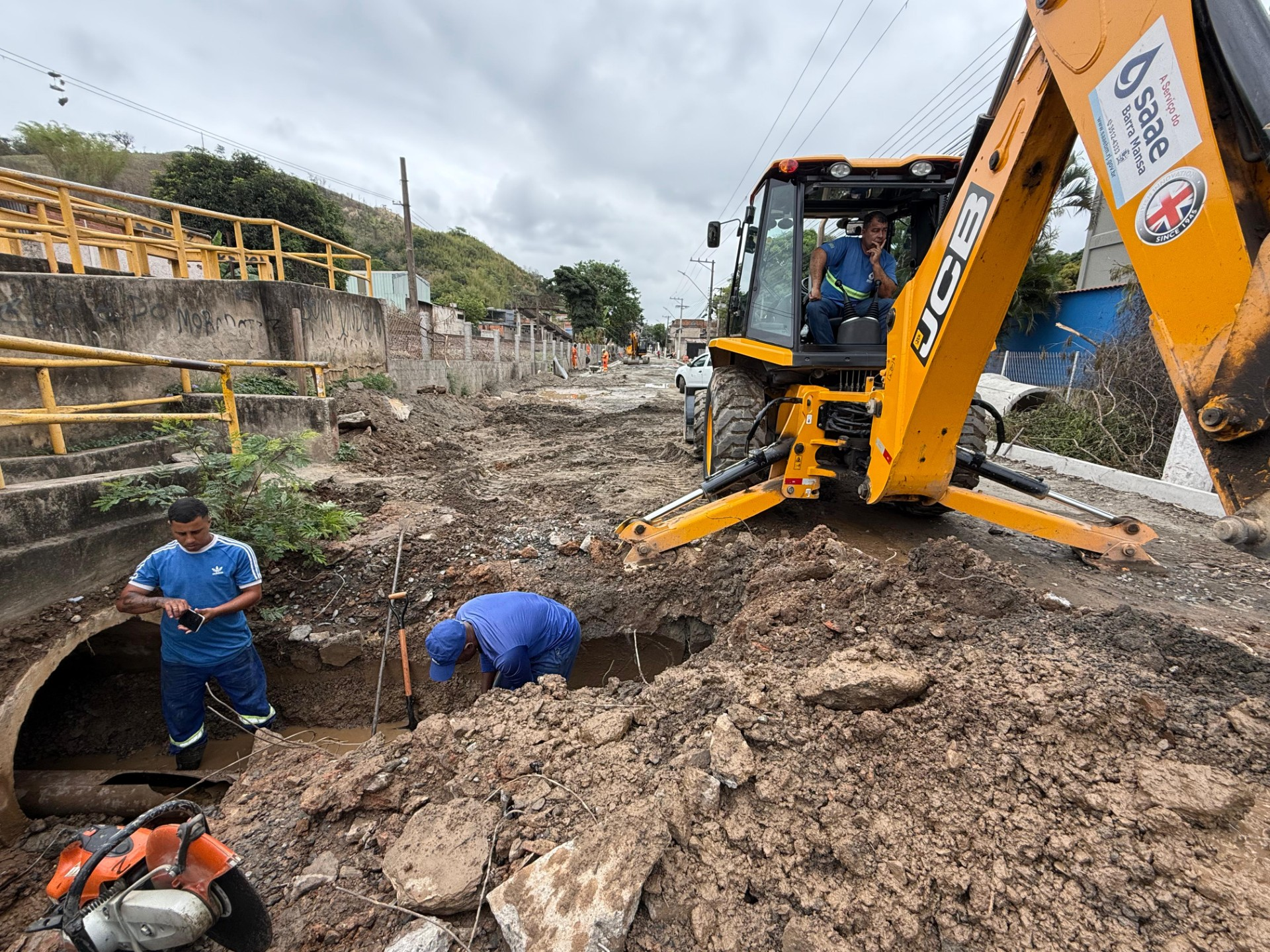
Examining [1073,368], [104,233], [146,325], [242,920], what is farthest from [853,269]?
[1073,368]

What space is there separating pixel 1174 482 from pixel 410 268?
72.3ft

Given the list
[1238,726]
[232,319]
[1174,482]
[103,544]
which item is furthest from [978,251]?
[232,319]

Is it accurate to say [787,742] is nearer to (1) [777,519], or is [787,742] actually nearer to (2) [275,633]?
(1) [777,519]

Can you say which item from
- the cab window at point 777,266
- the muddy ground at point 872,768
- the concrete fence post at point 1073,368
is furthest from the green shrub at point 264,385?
the concrete fence post at point 1073,368

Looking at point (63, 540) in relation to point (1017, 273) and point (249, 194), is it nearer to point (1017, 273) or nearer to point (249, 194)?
point (1017, 273)

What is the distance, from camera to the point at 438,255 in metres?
58.7

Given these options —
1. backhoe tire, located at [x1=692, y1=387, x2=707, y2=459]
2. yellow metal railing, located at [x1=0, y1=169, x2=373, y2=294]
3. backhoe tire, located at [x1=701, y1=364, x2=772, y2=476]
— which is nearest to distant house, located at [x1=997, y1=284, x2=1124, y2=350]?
backhoe tire, located at [x1=692, y1=387, x2=707, y2=459]

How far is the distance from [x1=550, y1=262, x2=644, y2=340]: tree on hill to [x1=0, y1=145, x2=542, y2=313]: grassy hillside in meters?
6.36

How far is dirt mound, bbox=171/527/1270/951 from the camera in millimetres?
1398

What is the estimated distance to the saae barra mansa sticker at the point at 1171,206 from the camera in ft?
4.52

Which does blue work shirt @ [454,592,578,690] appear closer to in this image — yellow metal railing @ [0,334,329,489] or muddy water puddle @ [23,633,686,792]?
muddy water puddle @ [23,633,686,792]

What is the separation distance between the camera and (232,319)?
7.33 m

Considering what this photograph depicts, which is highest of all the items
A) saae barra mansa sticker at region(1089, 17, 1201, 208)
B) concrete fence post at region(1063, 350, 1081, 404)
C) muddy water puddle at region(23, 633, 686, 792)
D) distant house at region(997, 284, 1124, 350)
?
distant house at region(997, 284, 1124, 350)

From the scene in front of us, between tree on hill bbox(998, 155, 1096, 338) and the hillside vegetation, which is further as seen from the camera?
the hillside vegetation
